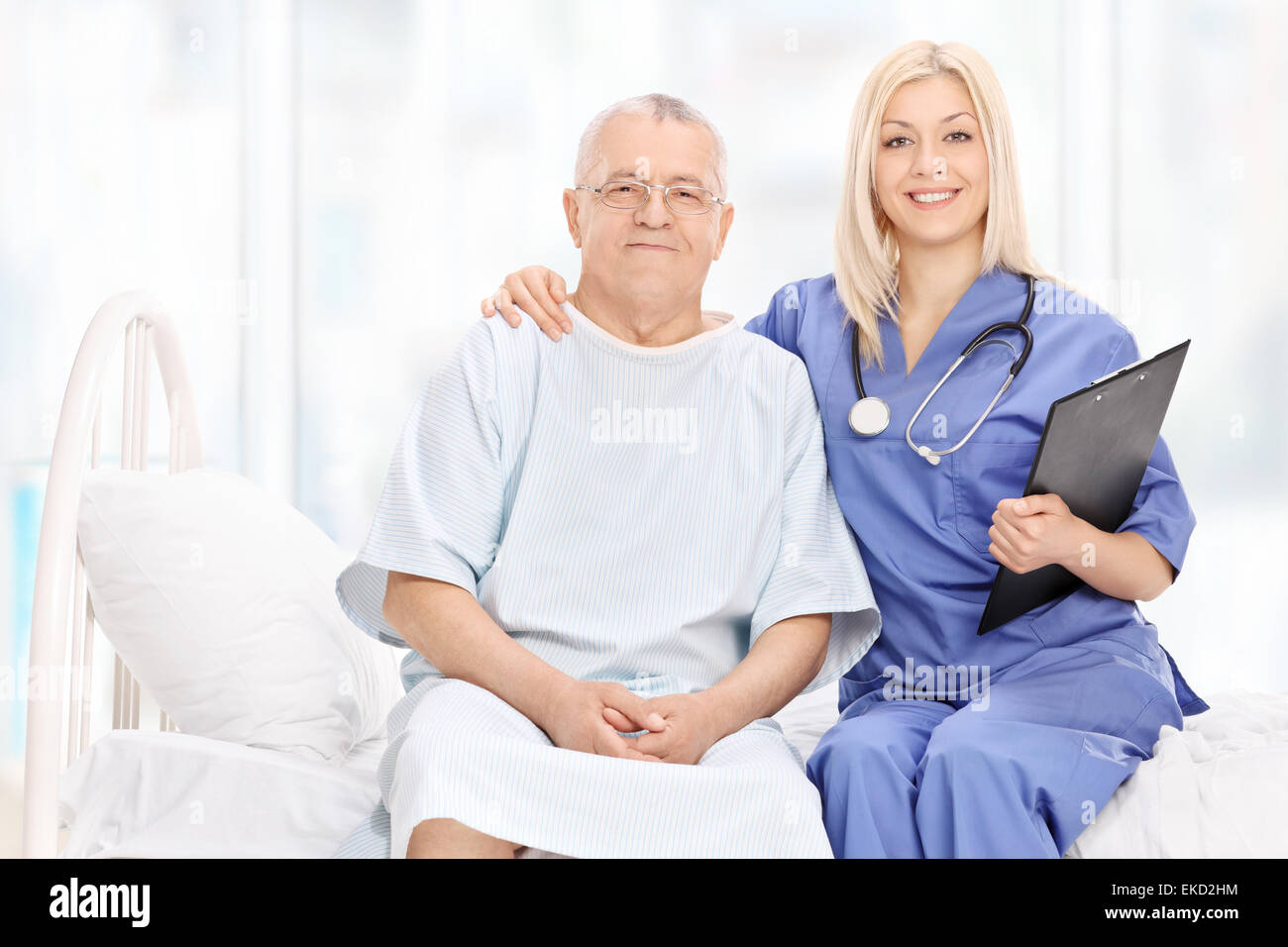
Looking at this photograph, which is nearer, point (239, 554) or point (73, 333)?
point (239, 554)

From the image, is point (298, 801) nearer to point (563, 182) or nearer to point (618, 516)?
point (618, 516)

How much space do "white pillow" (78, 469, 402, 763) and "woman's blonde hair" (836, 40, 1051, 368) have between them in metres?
0.87

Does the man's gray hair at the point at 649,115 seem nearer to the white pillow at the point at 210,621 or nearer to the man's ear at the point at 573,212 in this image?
the man's ear at the point at 573,212

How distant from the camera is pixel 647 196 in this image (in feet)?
4.75

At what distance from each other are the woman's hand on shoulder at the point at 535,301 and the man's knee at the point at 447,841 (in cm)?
66

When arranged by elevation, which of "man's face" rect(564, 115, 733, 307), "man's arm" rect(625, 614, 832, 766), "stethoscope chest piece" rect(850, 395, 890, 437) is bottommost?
"man's arm" rect(625, 614, 832, 766)

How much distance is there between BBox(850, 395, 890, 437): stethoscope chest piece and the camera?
4.87 ft

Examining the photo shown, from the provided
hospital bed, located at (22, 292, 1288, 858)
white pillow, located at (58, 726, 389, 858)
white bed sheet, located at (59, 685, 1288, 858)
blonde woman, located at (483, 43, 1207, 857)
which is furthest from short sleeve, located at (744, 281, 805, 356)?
white pillow, located at (58, 726, 389, 858)

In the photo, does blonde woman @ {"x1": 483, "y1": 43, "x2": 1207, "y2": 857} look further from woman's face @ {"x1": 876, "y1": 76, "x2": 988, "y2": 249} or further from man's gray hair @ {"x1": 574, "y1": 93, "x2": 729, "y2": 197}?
man's gray hair @ {"x1": 574, "y1": 93, "x2": 729, "y2": 197}

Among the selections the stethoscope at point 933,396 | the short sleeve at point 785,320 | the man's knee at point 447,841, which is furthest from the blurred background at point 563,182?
the man's knee at point 447,841

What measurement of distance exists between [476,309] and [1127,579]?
2060mm
